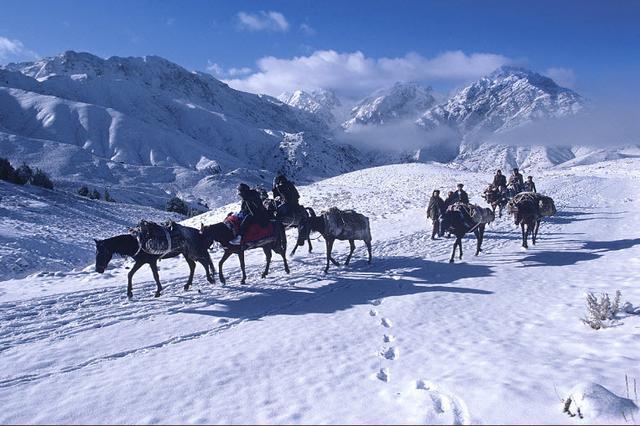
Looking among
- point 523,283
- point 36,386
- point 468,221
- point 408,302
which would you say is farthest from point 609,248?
point 36,386

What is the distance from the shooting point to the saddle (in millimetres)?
10500

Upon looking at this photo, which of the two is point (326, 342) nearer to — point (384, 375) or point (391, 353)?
point (391, 353)

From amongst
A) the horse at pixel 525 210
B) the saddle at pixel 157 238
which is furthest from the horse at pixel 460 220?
the saddle at pixel 157 238

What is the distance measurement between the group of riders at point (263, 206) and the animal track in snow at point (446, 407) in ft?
24.6

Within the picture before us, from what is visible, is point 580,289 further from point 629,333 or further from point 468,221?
point 468,221

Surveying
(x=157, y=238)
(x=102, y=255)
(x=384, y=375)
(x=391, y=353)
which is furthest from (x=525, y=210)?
(x=102, y=255)

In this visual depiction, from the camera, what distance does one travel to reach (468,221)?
14.2 meters

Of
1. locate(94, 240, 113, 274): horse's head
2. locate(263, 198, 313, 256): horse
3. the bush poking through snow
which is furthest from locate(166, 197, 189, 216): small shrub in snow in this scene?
the bush poking through snow

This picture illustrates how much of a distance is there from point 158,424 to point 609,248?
597 inches

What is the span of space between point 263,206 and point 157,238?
3.10 m

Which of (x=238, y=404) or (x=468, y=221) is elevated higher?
(x=468, y=221)

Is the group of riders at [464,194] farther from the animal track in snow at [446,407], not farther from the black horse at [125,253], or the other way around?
the animal track in snow at [446,407]

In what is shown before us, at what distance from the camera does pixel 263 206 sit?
494 inches

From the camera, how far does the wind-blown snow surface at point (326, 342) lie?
5.13 meters
